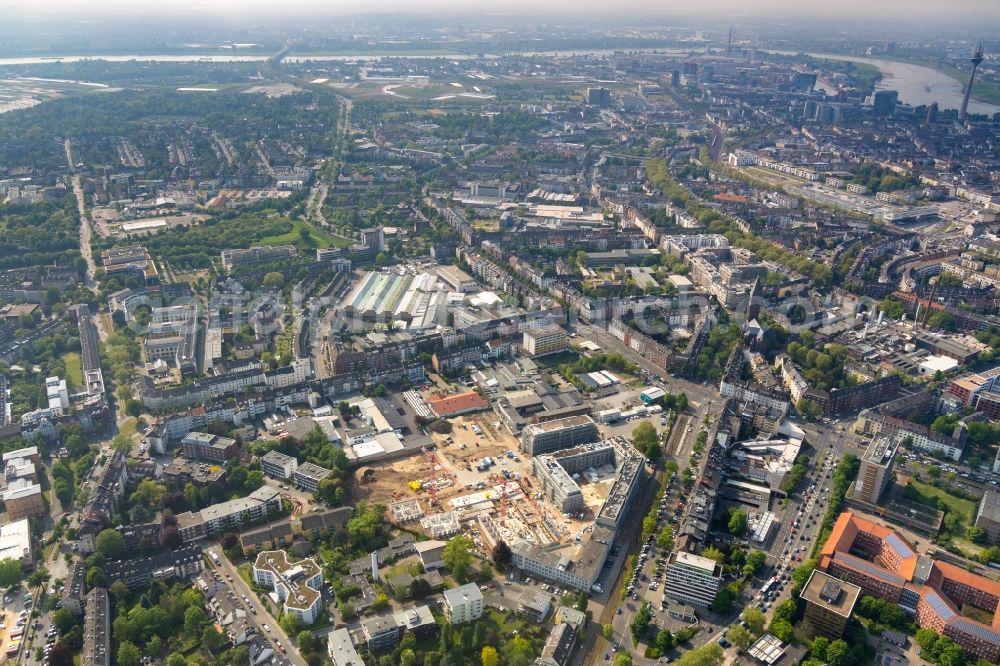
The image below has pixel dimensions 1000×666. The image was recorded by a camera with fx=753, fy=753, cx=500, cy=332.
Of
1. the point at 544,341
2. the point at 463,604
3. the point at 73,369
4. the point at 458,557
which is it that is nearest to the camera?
Answer: the point at 463,604

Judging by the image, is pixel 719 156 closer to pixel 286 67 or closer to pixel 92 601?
pixel 92 601

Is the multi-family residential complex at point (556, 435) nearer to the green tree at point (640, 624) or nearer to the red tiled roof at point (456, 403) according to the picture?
the red tiled roof at point (456, 403)

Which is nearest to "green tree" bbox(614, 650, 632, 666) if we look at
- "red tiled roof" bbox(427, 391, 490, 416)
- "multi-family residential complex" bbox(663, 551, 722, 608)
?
"multi-family residential complex" bbox(663, 551, 722, 608)

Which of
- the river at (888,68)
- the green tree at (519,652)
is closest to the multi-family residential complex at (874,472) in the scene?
the green tree at (519,652)

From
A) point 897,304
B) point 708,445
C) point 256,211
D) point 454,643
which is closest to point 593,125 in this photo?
Result: point 256,211

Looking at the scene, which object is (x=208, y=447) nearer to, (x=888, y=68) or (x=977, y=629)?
(x=977, y=629)

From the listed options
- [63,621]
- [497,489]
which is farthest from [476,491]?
[63,621]
